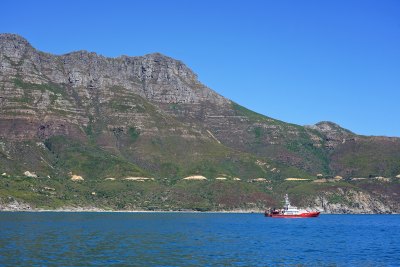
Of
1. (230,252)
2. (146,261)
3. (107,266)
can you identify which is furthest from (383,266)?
(107,266)

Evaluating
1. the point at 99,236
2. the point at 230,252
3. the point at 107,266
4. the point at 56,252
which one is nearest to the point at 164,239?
the point at 99,236

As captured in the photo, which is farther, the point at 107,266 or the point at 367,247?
the point at 367,247

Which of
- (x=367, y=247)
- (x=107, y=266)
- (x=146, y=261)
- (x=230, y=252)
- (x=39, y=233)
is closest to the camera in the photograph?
(x=107, y=266)

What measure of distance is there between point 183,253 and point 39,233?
53.7 m

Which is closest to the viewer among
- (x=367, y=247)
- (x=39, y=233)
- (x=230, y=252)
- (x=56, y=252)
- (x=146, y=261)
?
(x=146, y=261)

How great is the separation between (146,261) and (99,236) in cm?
5117

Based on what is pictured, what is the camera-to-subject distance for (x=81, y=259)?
9769cm

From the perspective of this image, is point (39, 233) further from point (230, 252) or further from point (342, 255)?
point (342, 255)

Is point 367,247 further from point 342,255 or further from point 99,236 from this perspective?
point 99,236

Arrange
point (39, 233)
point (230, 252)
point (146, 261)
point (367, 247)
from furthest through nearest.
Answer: point (39, 233) < point (367, 247) < point (230, 252) < point (146, 261)

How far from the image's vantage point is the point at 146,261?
97062mm

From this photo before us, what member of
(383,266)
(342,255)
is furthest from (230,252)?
(383,266)

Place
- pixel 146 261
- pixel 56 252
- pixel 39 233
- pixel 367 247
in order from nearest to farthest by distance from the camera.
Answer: pixel 146 261, pixel 56 252, pixel 367 247, pixel 39 233

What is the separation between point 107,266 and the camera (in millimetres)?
90562
